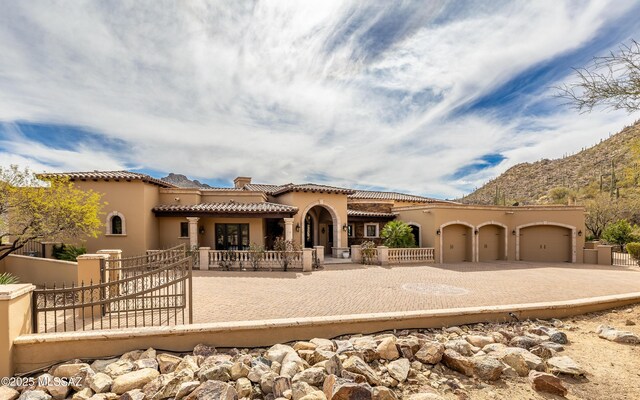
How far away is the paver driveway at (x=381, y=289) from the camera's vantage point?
26.7ft

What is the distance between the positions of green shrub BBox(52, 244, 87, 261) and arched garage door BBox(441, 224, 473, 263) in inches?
860

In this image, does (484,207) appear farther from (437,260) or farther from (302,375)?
(302,375)

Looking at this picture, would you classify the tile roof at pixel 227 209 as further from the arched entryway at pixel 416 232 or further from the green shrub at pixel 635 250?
the green shrub at pixel 635 250

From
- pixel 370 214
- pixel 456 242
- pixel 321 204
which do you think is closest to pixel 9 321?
pixel 321 204

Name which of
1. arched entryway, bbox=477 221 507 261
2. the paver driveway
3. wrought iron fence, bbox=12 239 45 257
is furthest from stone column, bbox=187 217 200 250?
arched entryway, bbox=477 221 507 261

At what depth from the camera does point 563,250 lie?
2008 centimetres

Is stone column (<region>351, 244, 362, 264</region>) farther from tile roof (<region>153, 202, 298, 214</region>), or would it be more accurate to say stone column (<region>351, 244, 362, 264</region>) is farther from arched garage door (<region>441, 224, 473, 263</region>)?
arched garage door (<region>441, 224, 473, 263</region>)

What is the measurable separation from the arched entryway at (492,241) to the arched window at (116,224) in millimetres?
23753

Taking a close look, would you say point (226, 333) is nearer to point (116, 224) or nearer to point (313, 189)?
point (313, 189)

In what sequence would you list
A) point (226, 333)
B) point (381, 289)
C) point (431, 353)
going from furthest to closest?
point (381, 289) → point (226, 333) → point (431, 353)

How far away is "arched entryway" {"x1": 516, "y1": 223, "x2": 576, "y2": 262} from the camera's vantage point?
20.0 meters

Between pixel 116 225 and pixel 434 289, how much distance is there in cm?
1816

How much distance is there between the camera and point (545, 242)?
20359 mm

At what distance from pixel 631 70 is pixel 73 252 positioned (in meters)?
23.4
